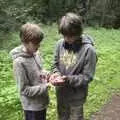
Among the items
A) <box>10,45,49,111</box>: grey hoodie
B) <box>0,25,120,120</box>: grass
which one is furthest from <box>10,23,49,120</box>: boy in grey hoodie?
Result: <box>0,25,120,120</box>: grass

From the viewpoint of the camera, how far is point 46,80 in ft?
12.3

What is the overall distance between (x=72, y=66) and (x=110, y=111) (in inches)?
101

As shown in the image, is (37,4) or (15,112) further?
(37,4)

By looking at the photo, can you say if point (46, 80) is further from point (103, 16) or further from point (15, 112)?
point (103, 16)

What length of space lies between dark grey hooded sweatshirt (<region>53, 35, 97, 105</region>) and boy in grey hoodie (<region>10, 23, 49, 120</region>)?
307 millimetres

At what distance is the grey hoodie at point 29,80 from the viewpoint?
137 inches

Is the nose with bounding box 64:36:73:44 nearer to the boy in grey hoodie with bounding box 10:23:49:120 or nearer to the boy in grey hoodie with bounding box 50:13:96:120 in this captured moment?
the boy in grey hoodie with bounding box 50:13:96:120

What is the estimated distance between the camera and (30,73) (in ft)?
11.8

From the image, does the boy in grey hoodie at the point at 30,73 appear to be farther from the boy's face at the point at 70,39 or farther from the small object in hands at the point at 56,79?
Answer: the boy's face at the point at 70,39

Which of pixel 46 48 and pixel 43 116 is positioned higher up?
pixel 43 116

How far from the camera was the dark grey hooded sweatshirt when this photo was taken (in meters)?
3.79

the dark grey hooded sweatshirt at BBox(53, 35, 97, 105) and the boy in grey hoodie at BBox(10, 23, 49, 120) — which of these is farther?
the dark grey hooded sweatshirt at BBox(53, 35, 97, 105)

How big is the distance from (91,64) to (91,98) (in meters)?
2.97

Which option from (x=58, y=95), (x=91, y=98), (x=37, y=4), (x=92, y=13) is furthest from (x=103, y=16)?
(x=58, y=95)
